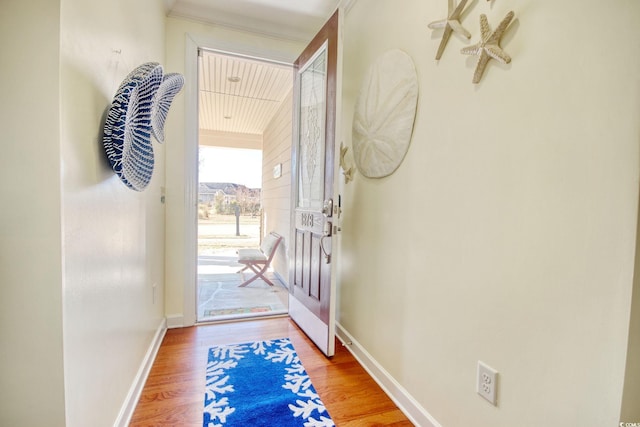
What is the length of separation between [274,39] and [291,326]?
8.19 ft

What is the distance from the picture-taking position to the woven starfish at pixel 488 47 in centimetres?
96

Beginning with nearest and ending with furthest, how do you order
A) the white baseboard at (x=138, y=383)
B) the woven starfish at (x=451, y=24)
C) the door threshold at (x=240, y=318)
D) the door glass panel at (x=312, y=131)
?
the woven starfish at (x=451, y=24) < the white baseboard at (x=138, y=383) < the door glass panel at (x=312, y=131) < the door threshold at (x=240, y=318)

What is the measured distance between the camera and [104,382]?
1.10 metres

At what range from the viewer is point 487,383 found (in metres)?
1.05

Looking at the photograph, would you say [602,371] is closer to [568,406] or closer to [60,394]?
[568,406]

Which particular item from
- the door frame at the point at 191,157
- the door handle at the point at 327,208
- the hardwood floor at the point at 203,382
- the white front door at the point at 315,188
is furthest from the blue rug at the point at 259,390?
the door handle at the point at 327,208

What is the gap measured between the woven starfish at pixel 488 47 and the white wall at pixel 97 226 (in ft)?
4.17

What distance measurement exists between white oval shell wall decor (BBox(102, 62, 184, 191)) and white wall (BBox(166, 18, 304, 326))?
3.72 feet

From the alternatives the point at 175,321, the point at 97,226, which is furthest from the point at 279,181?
the point at 97,226

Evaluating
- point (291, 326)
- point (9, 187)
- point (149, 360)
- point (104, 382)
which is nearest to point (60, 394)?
point (104, 382)

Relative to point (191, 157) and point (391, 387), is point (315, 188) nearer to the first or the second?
point (191, 157)

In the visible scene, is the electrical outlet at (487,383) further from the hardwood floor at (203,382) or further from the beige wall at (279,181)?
the beige wall at (279,181)

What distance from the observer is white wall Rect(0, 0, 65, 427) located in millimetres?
742

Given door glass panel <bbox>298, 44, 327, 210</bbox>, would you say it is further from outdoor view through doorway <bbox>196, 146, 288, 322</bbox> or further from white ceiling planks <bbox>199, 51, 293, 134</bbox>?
outdoor view through doorway <bbox>196, 146, 288, 322</bbox>
